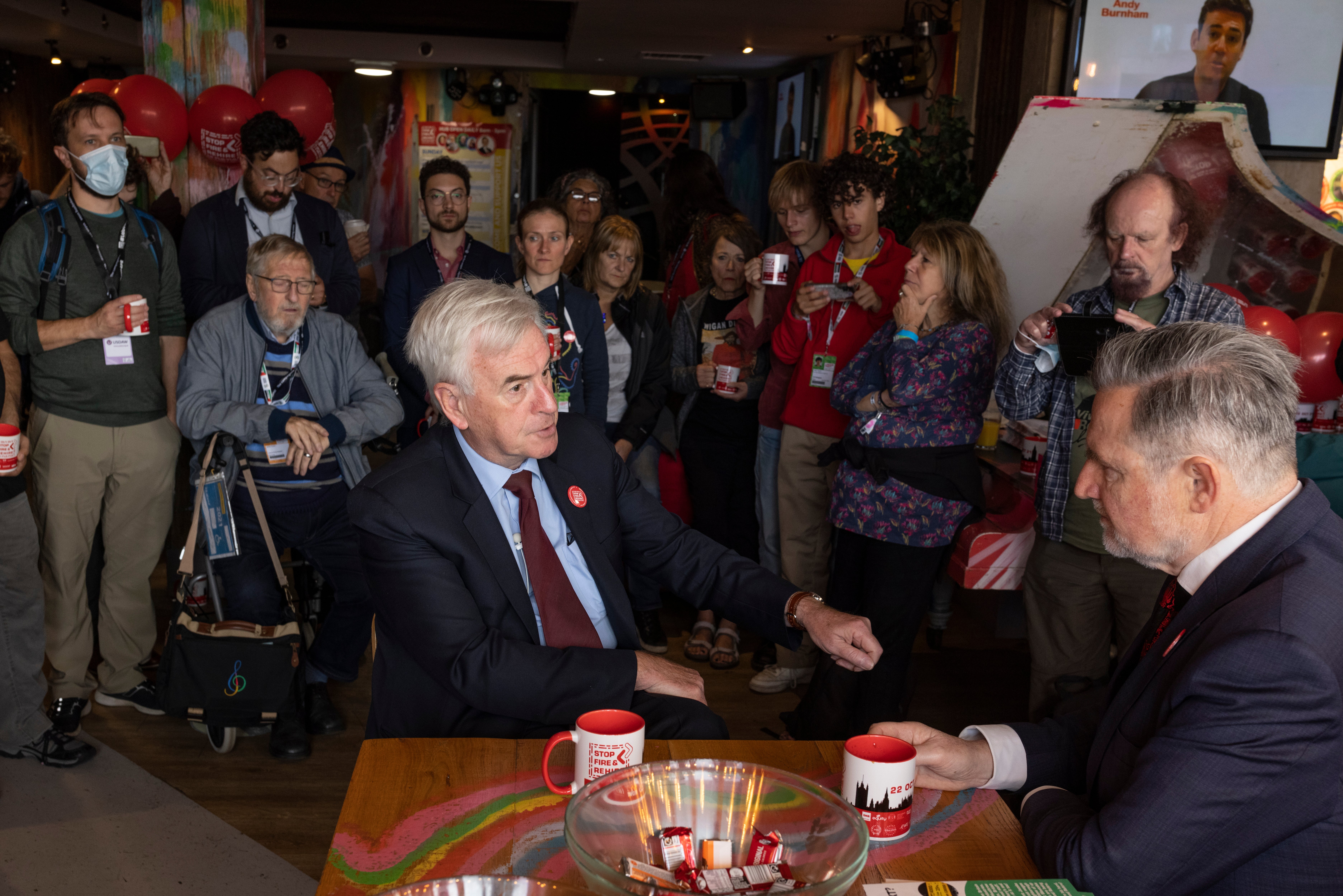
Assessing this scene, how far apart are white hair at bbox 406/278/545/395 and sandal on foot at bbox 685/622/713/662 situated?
2.29 metres

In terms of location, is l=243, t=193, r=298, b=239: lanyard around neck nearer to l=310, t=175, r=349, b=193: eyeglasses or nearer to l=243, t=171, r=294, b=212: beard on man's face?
l=243, t=171, r=294, b=212: beard on man's face

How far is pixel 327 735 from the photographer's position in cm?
333

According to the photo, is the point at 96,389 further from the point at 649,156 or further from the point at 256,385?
the point at 649,156

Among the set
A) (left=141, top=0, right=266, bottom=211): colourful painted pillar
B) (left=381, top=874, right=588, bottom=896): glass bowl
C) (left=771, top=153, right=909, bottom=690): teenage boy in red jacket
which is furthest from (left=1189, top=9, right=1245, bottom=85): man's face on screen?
(left=381, top=874, right=588, bottom=896): glass bowl

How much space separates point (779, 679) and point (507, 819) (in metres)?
2.46

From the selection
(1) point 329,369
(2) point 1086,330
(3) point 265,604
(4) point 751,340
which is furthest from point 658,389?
(2) point 1086,330

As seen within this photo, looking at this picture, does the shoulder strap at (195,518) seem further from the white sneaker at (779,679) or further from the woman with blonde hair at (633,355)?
the white sneaker at (779,679)

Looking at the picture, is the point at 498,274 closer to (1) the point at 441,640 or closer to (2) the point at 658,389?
(2) the point at 658,389

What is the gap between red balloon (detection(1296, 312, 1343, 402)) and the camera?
3.34 m

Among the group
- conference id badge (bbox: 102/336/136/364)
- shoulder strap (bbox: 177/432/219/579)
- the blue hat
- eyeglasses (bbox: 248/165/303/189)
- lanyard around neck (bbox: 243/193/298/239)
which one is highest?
the blue hat

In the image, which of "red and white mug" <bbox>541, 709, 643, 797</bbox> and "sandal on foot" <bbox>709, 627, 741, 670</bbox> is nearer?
"red and white mug" <bbox>541, 709, 643, 797</bbox>

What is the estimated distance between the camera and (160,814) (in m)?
2.82

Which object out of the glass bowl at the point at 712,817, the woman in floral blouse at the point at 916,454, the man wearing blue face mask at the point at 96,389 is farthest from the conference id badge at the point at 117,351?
the glass bowl at the point at 712,817

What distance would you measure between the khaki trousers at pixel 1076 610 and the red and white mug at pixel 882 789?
150 cm
